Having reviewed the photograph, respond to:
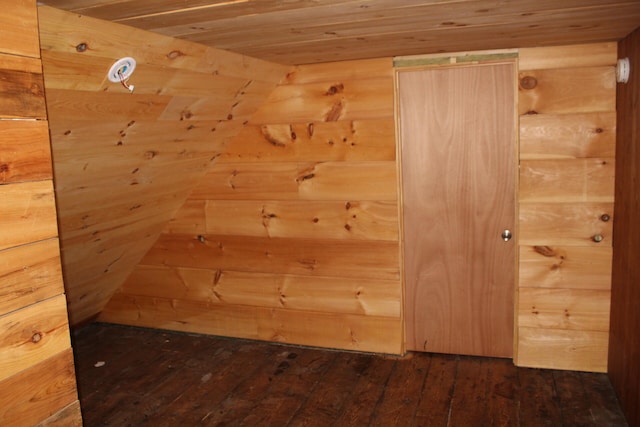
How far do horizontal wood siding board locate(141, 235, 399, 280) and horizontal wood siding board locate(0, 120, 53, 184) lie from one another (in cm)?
202

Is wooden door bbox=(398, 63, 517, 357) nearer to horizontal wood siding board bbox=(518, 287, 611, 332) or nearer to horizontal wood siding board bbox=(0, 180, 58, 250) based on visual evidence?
horizontal wood siding board bbox=(518, 287, 611, 332)

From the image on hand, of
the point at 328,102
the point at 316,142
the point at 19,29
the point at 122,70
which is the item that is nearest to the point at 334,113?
the point at 328,102

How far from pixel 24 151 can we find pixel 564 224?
254cm

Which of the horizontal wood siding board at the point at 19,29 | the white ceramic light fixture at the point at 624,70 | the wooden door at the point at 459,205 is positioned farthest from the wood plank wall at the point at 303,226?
the horizontal wood siding board at the point at 19,29

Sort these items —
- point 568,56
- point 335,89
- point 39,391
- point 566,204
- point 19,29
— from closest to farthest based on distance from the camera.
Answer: point 19,29 < point 39,391 < point 568,56 < point 566,204 < point 335,89

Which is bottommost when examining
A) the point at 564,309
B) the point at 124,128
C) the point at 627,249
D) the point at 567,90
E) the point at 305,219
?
the point at 564,309

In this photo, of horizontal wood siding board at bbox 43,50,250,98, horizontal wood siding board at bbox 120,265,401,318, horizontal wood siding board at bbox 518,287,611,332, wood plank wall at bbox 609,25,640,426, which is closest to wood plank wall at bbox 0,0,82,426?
horizontal wood siding board at bbox 43,50,250,98

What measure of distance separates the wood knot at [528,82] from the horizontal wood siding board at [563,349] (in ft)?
4.35

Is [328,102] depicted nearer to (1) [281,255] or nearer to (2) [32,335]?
(1) [281,255]

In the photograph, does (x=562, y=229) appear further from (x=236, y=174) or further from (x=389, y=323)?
(x=236, y=174)

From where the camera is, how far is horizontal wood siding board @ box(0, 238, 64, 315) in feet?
4.30

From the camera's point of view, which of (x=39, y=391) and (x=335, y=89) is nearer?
(x=39, y=391)

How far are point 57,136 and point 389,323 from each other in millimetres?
2072

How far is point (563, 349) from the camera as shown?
9.61 ft
